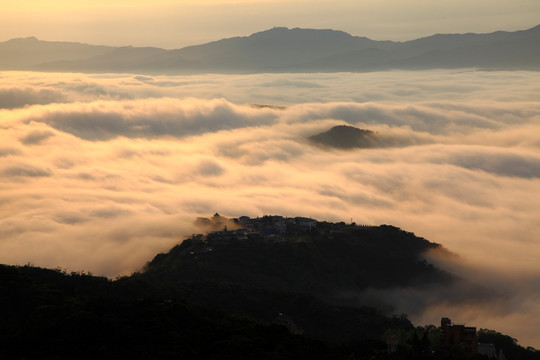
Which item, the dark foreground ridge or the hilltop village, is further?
the hilltop village

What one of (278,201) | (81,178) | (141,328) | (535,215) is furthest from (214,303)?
(81,178)

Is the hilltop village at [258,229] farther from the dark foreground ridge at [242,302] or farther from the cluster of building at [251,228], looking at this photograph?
the dark foreground ridge at [242,302]

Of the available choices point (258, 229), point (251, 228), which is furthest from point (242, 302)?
point (251, 228)

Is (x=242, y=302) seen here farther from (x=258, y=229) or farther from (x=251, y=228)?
(x=251, y=228)

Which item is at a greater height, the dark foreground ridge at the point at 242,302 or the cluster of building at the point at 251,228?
the cluster of building at the point at 251,228

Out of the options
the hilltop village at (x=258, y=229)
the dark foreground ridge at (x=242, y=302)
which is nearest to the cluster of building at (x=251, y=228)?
the hilltop village at (x=258, y=229)

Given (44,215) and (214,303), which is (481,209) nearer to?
(44,215)

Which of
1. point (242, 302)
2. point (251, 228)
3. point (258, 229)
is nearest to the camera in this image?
point (242, 302)

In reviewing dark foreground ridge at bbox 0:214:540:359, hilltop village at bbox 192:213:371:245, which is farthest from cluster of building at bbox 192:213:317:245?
dark foreground ridge at bbox 0:214:540:359

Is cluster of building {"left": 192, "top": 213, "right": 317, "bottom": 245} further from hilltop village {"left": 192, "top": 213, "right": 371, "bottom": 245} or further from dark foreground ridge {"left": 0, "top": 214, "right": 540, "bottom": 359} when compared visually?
dark foreground ridge {"left": 0, "top": 214, "right": 540, "bottom": 359}
